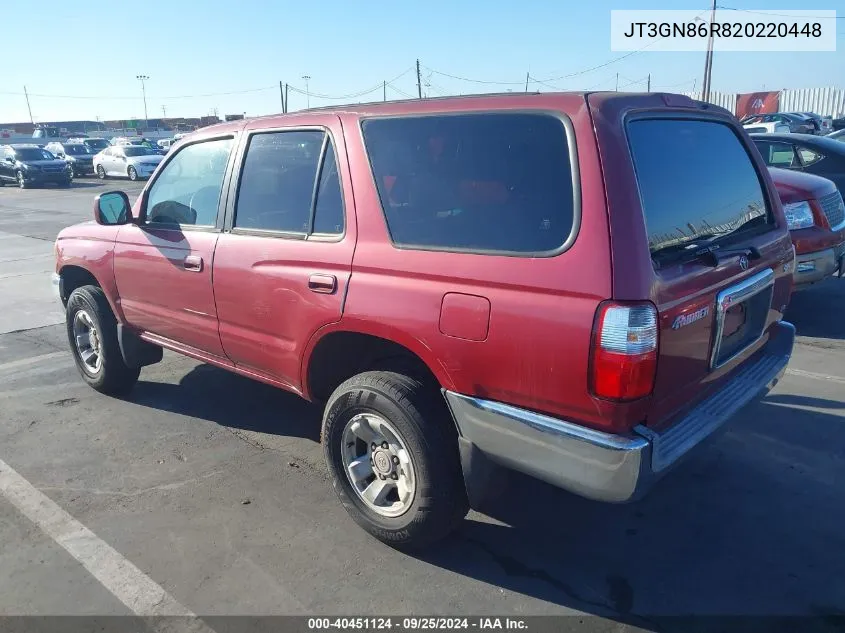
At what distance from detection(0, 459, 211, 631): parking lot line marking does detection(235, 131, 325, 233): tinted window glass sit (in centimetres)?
174

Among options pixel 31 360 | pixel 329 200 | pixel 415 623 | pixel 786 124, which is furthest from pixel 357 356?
pixel 786 124

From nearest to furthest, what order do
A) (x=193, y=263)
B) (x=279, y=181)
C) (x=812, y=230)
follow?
(x=279, y=181), (x=193, y=263), (x=812, y=230)

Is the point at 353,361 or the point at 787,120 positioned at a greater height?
the point at 787,120

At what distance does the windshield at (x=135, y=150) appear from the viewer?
30.4m

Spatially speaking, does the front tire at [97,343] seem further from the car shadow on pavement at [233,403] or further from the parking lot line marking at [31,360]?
the parking lot line marking at [31,360]

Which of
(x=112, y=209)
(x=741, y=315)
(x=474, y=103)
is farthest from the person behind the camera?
(x=112, y=209)

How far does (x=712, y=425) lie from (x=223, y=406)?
3.39 meters

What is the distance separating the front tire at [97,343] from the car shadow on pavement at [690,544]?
2.98m

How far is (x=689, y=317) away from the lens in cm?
258

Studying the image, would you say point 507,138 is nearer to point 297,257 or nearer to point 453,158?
point 453,158

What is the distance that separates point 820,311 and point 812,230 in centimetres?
124

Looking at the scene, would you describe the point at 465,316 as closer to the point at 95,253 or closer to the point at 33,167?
the point at 95,253

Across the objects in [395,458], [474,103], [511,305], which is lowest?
[395,458]

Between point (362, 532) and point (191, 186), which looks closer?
point (362, 532)
